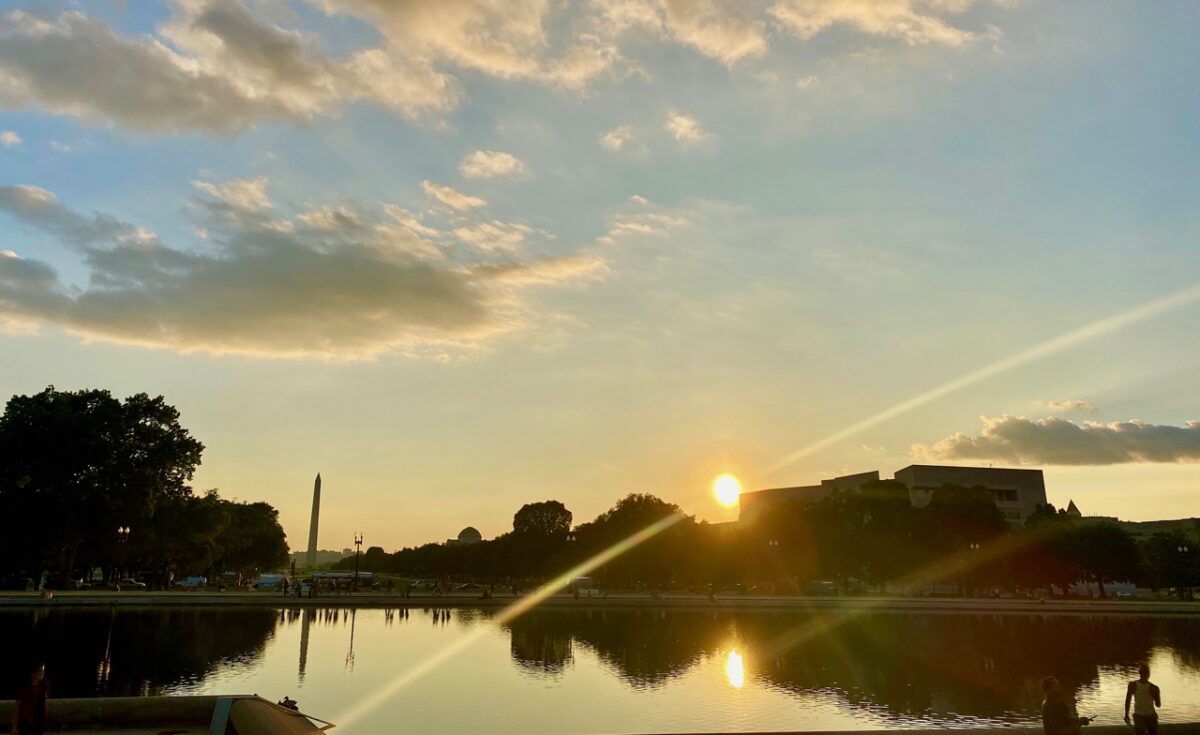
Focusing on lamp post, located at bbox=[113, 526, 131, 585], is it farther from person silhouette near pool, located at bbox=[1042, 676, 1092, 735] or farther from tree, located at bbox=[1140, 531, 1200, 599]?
tree, located at bbox=[1140, 531, 1200, 599]

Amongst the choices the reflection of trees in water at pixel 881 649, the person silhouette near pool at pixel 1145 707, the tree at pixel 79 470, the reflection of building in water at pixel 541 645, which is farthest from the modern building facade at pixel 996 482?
the person silhouette near pool at pixel 1145 707

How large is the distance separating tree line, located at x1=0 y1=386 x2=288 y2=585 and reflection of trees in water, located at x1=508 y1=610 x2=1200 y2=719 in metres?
39.3

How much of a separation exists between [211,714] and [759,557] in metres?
90.6

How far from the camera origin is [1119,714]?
2359 cm

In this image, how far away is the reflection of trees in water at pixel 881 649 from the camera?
26844 mm

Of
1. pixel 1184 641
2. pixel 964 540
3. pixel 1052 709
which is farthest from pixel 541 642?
pixel 964 540

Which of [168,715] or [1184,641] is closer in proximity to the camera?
[168,715]

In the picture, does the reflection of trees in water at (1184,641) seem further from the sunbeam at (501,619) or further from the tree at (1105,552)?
the sunbeam at (501,619)

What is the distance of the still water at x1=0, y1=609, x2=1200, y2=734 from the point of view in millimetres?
22422

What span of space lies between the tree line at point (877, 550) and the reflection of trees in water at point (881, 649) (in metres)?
32.3

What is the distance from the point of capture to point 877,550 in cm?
9538

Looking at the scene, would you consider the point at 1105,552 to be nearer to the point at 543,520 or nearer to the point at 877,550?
the point at 877,550

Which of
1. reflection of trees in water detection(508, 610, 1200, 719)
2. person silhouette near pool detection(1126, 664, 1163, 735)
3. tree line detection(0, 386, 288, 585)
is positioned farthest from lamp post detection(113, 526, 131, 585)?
person silhouette near pool detection(1126, 664, 1163, 735)

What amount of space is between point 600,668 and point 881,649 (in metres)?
15.2
